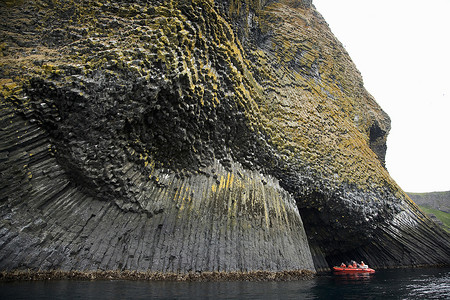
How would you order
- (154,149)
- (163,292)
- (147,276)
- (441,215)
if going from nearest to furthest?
1. (163,292)
2. (147,276)
3. (154,149)
4. (441,215)

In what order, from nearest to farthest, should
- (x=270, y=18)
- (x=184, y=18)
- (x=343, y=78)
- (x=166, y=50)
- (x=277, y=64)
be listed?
(x=166, y=50) < (x=184, y=18) < (x=277, y=64) < (x=270, y=18) < (x=343, y=78)

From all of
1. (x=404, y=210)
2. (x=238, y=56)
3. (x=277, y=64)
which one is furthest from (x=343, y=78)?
(x=238, y=56)

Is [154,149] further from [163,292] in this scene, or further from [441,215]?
[441,215]

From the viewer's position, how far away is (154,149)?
10.3 m

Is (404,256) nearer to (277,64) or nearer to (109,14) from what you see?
(277,64)

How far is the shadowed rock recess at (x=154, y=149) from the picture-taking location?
8.00 m

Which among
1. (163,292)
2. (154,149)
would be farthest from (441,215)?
(163,292)

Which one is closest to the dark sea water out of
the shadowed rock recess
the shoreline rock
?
the shoreline rock

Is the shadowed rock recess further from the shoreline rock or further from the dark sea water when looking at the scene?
the dark sea water

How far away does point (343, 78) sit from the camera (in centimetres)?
2056

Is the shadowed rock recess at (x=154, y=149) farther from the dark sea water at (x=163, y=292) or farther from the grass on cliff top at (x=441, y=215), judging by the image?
the grass on cliff top at (x=441, y=215)

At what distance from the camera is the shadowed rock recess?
26.2 feet

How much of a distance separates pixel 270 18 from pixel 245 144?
10.4m

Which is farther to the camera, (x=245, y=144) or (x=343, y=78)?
(x=343, y=78)
